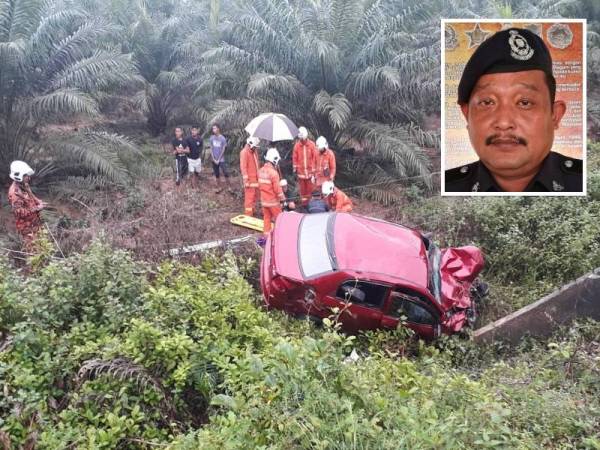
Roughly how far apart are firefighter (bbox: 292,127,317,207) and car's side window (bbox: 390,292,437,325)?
289 centimetres

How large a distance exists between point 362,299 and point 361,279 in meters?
0.19

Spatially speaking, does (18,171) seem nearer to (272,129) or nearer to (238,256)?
(238,256)

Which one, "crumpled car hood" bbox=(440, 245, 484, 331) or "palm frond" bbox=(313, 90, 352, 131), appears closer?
"crumpled car hood" bbox=(440, 245, 484, 331)

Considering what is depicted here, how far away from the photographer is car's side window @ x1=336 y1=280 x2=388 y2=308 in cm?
468

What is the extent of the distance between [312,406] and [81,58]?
7315 millimetres

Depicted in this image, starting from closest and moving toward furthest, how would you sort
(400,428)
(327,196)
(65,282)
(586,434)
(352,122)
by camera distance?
(400,428), (586,434), (65,282), (327,196), (352,122)

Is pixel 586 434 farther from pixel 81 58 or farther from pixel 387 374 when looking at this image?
pixel 81 58

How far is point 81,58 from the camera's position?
26.1 feet

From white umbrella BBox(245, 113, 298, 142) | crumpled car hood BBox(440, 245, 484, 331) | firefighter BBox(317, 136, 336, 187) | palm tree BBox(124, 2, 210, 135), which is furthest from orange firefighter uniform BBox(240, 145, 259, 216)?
palm tree BBox(124, 2, 210, 135)

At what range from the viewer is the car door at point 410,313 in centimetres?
473

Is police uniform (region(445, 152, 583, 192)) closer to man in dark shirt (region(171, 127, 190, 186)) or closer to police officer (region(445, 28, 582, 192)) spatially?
police officer (region(445, 28, 582, 192))

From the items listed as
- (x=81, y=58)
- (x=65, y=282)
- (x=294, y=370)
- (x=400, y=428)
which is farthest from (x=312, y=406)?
(x=81, y=58)

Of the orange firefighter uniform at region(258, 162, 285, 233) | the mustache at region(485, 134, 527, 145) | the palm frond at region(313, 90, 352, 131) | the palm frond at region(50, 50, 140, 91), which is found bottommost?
the orange firefighter uniform at region(258, 162, 285, 233)

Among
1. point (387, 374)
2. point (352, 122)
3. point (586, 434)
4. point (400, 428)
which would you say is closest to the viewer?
point (400, 428)
